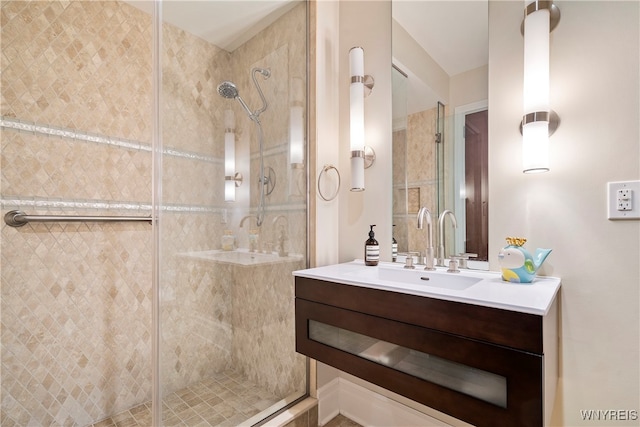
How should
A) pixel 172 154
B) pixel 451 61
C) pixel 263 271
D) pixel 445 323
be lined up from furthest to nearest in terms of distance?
pixel 263 271 → pixel 451 61 → pixel 172 154 → pixel 445 323

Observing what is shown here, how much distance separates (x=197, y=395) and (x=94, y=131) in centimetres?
150

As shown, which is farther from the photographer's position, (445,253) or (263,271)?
(263,271)

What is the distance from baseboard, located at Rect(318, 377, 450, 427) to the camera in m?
1.46

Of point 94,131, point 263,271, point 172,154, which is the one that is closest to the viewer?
point 172,154

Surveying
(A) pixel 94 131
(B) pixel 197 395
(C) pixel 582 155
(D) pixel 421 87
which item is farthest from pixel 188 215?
(C) pixel 582 155

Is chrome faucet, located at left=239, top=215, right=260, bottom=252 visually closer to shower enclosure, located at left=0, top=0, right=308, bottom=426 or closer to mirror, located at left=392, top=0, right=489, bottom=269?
shower enclosure, located at left=0, top=0, right=308, bottom=426

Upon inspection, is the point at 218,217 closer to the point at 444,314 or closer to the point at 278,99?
the point at 278,99

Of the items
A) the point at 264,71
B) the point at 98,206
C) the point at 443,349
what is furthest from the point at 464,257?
the point at 98,206

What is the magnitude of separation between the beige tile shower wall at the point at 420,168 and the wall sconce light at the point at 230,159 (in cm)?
89

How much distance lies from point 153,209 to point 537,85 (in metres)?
1.52

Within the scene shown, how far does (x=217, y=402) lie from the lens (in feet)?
4.39

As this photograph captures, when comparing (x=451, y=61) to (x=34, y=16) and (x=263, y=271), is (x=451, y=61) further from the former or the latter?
(x=34, y=16)

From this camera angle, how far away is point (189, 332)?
1.25m

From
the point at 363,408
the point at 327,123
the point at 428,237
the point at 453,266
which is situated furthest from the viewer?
the point at 327,123
